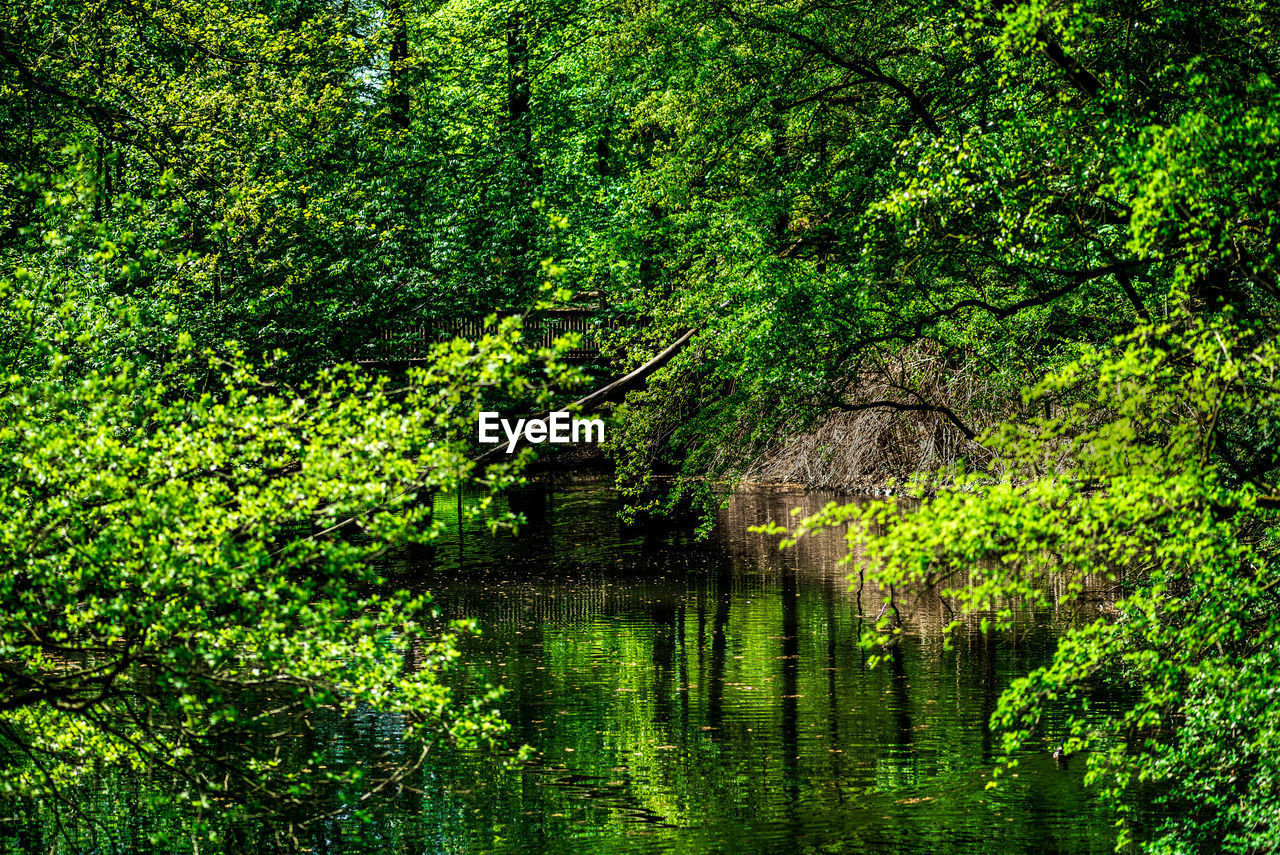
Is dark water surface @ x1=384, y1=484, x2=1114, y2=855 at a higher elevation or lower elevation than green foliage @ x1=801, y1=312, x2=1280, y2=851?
lower

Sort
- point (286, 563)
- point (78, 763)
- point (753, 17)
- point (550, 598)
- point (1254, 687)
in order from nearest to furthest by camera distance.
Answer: point (286, 563)
point (1254, 687)
point (78, 763)
point (753, 17)
point (550, 598)

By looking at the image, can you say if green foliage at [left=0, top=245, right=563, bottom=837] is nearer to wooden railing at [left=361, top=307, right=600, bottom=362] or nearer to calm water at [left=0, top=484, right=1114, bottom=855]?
calm water at [left=0, top=484, right=1114, bottom=855]

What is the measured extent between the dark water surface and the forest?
83 mm

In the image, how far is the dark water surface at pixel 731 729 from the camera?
43.8 ft

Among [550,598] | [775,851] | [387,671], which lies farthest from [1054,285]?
[550,598]

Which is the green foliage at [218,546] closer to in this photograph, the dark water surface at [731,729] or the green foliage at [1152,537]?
the dark water surface at [731,729]

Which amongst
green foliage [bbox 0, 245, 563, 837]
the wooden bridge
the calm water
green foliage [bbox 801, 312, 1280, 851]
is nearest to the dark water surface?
the calm water

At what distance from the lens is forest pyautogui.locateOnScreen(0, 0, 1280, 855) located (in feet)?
26.5

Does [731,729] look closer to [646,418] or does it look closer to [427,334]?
[646,418]

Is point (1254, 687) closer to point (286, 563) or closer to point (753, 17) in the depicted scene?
point (286, 563)

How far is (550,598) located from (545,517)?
468 inches

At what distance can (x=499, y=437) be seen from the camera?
28266 mm

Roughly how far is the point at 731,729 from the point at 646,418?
567cm

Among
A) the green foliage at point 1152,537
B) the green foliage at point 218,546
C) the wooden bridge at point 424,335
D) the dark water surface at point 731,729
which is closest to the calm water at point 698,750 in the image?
the dark water surface at point 731,729
